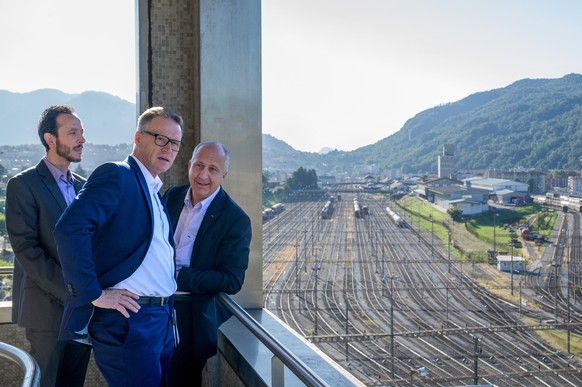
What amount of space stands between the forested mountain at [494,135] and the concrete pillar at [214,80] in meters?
6.08

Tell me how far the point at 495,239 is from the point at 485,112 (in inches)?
283

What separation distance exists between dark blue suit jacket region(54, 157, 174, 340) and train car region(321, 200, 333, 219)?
7.83 metres

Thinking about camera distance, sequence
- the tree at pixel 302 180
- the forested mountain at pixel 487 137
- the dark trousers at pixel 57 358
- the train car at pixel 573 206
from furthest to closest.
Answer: the forested mountain at pixel 487 137
the train car at pixel 573 206
the tree at pixel 302 180
the dark trousers at pixel 57 358

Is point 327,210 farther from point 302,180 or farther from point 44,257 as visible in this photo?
point 44,257

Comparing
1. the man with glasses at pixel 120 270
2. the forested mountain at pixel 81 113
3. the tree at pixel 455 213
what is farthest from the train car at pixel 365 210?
the man with glasses at pixel 120 270

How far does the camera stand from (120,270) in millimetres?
1346

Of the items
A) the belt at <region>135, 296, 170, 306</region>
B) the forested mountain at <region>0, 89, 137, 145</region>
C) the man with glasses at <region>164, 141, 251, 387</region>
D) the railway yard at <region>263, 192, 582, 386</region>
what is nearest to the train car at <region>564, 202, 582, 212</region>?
the railway yard at <region>263, 192, 582, 386</region>

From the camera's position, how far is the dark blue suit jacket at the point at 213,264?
1.71 metres

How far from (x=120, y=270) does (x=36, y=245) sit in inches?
23.1

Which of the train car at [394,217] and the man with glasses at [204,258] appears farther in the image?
the train car at [394,217]

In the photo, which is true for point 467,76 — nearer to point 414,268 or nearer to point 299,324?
point 414,268

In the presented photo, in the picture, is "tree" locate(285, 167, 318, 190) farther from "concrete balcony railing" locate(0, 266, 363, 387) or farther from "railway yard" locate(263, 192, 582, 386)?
"concrete balcony railing" locate(0, 266, 363, 387)

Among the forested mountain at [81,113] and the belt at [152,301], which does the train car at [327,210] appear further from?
the belt at [152,301]

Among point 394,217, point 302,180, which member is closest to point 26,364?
point 302,180
